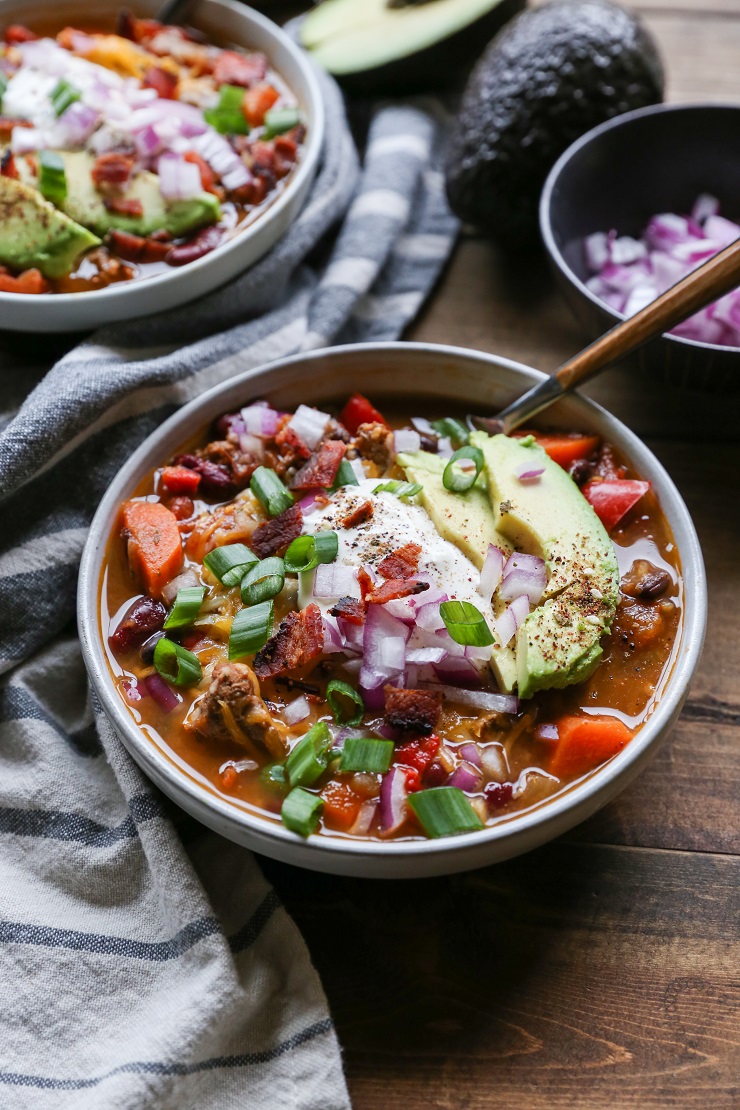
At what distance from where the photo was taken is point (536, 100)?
143 inches

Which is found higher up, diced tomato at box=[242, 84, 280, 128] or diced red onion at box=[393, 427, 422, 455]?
diced tomato at box=[242, 84, 280, 128]

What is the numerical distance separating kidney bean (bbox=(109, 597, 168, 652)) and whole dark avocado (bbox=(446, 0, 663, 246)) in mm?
1947

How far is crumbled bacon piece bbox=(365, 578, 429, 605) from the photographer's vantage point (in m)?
2.58

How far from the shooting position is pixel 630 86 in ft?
12.3

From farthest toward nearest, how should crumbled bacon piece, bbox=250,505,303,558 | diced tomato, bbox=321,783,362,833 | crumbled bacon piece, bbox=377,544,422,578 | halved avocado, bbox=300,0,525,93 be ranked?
halved avocado, bbox=300,0,525,93 → crumbled bacon piece, bbox=250,505,303,558 → crumbled bacon piece, bbox=377,544,422,578 → diced tomato, bbox=321,783,362,833

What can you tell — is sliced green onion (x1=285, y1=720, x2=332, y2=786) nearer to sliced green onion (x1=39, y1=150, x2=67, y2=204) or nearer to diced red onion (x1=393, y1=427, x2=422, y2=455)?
diced red onion (x1=393, y1=427, x2=422, y2=455)

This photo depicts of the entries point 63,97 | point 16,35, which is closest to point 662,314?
point 63,97

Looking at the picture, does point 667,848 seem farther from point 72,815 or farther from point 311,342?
point 311,342

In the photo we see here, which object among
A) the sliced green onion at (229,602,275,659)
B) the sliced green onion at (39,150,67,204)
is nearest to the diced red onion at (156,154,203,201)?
the sliced green onion at (39,150,67,204)

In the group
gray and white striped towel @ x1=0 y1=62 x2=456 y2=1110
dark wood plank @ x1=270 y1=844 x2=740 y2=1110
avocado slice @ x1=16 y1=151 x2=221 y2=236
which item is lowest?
dark wood plank @ x1=270 y1=844 x2=740 y2=1110

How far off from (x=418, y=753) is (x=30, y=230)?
205cm

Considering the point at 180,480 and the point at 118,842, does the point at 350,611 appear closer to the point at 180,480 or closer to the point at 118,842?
the point at 180,480

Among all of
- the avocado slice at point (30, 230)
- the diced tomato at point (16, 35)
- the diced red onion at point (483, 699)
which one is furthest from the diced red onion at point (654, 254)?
the diced tomato at point (16, 35)

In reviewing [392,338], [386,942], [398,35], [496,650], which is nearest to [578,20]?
[398,35]
